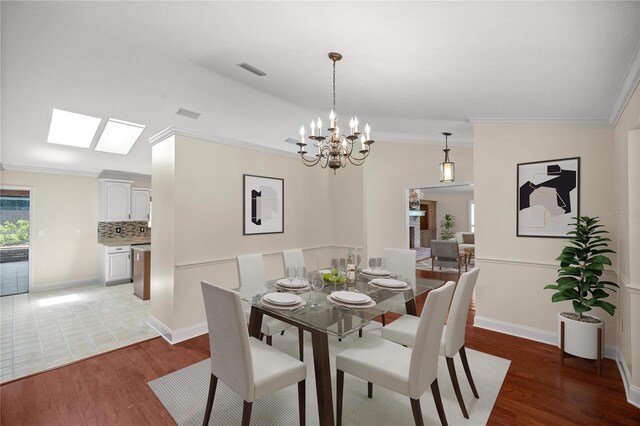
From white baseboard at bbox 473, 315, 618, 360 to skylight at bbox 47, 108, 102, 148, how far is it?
5.96 m

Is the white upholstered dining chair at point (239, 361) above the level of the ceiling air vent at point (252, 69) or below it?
below

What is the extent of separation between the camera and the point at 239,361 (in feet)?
5.24

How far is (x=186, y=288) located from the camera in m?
3.36

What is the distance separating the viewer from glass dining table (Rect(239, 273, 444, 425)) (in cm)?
174

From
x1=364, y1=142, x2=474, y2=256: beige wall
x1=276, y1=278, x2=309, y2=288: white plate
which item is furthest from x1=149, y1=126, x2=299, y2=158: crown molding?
x1=364, y1=142, x2=474, y2=256: beige wall

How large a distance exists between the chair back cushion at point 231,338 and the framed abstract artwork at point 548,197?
10.6 ft

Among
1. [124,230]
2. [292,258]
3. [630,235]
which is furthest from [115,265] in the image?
[630,235]

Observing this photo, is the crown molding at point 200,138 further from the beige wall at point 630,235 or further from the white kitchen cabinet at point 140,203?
the beige wall at point 630,235

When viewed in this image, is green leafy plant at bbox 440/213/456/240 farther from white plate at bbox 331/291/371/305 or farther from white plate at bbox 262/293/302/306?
white plate at bbox 262/293/302/306

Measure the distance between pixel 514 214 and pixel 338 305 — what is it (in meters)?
2.54

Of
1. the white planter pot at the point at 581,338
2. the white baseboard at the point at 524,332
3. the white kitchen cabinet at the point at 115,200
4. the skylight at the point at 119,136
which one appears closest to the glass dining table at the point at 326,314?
the white planter pot at the point at 581,338

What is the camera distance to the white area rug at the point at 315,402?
1.98 meters

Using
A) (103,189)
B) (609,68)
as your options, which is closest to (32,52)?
(103,189)

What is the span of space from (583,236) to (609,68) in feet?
4.91
